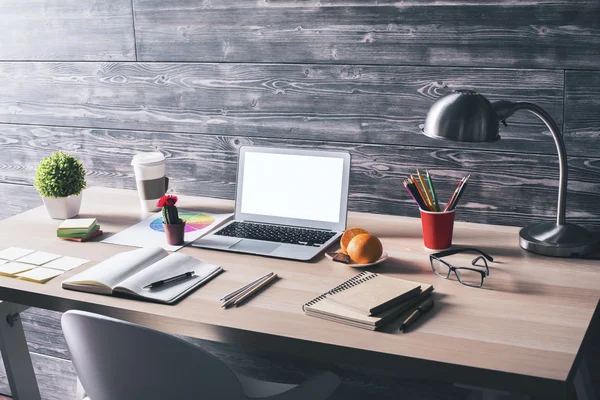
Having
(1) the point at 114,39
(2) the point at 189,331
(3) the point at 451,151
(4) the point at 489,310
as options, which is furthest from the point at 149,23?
(4) the point at 489,310

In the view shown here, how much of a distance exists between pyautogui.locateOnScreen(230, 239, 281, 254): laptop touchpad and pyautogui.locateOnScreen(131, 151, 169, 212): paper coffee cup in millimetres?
401

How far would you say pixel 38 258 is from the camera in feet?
5.48

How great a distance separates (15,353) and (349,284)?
37.9 inches

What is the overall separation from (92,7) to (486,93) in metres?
1.24

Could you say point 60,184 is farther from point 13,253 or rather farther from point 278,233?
point 278,233

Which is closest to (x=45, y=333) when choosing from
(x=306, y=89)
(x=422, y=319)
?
(x=306, y=89)

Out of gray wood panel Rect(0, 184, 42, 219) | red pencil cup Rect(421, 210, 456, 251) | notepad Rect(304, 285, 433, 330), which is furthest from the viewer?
gray wood panel Rect(0, 184, 42, 219)

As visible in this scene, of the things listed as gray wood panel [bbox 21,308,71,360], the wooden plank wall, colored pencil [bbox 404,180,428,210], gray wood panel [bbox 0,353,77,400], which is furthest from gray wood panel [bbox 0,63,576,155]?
gray wood panel [bbox 0,353,77,400]

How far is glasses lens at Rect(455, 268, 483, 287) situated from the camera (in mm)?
1450

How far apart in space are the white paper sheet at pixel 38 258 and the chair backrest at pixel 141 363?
1.43ft

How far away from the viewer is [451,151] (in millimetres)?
1853

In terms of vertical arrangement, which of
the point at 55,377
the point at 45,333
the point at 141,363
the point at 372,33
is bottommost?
the point at 55,377

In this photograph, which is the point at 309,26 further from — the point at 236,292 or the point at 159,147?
the point at 236,292

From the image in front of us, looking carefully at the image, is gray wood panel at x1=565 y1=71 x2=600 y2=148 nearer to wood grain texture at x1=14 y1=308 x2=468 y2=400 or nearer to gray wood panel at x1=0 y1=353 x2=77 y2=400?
wood grain texture at x1=14 y1=308 x2=468 y2=400
